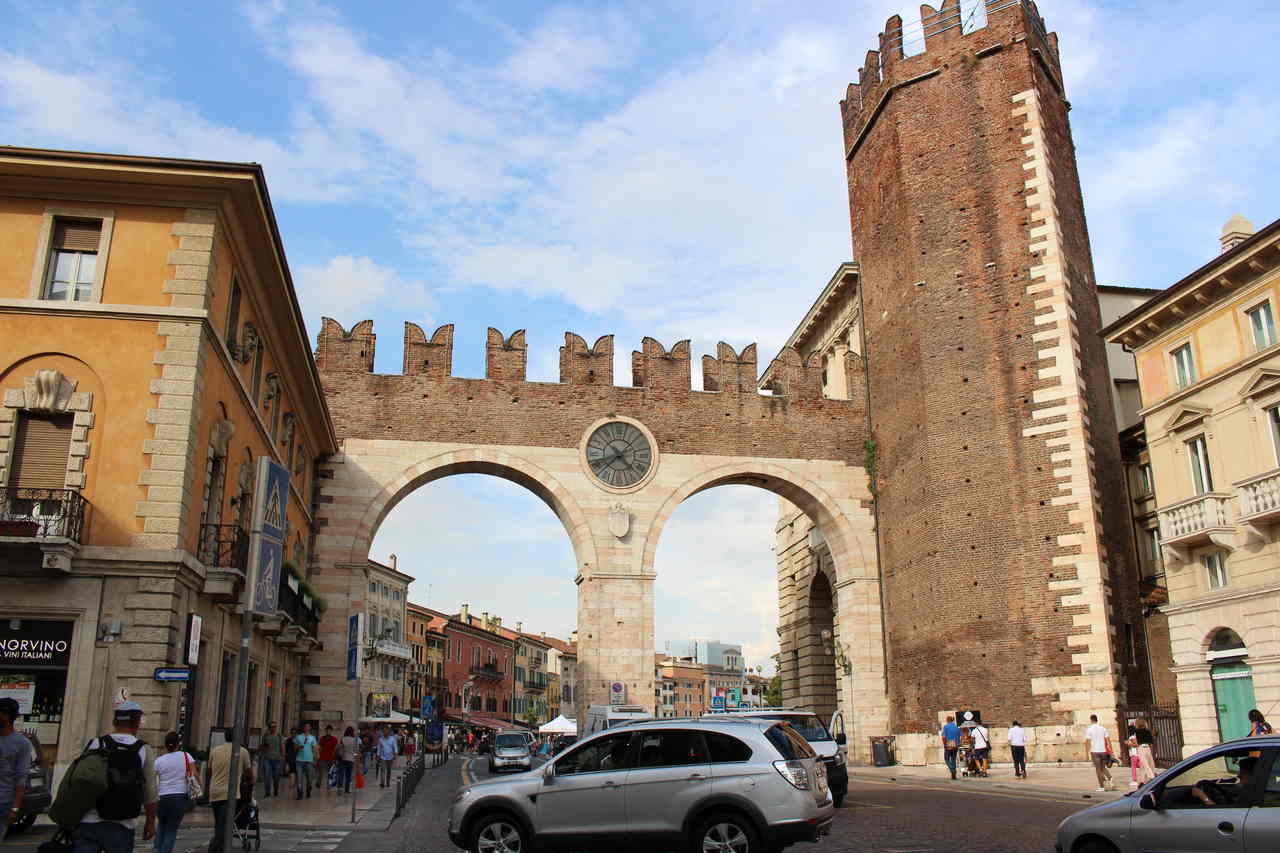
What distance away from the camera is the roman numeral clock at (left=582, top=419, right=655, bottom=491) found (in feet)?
95.2

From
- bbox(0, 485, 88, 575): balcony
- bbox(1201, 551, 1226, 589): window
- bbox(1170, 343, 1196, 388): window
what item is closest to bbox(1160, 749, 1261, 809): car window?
bbox(0, 485, 88, 575): balcony

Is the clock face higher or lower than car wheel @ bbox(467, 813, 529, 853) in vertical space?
higher

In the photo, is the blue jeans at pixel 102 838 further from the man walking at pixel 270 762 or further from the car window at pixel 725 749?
the man walking at pixel 270 762

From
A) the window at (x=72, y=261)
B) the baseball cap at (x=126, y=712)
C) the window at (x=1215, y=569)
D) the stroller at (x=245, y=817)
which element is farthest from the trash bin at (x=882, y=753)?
the baseball cap at (x=126, y=712)

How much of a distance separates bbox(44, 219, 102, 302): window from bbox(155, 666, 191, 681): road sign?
16.7 ft

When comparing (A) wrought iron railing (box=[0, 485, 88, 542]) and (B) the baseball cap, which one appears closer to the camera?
(B) the baseball cap

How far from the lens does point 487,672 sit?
9038 cm

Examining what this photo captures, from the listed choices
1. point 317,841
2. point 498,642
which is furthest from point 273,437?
point 498,642

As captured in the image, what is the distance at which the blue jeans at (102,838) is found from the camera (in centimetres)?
612

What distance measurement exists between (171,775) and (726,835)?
14.6 feet

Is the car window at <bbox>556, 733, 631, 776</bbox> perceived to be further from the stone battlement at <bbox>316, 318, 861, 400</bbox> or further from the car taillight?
the stone battlement at <bbox>316, 318, 861, 400</bbox>

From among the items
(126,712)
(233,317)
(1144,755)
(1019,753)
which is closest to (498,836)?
(126,712)

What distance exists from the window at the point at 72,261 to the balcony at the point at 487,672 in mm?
76022

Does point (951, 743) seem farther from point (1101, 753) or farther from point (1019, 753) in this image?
point (1101, 753)
